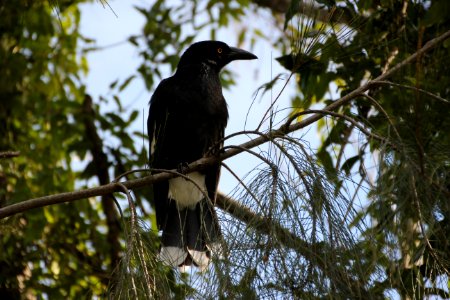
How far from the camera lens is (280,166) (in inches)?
117

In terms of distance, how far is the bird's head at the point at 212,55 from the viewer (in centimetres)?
551

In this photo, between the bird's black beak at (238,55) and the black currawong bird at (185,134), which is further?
the bird's black beak at (238,55)

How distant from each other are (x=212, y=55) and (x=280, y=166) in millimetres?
2718

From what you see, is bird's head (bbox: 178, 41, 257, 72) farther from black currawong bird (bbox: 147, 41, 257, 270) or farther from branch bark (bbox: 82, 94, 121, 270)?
branch bark (bbox: 82, 94, 121, 270)

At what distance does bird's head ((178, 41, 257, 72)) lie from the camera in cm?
551

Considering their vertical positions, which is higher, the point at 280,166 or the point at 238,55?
the point at 238,55

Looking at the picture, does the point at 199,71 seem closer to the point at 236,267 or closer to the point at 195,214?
the point at 195,214

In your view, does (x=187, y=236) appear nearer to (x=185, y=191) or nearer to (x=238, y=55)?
(x=185, y=191)

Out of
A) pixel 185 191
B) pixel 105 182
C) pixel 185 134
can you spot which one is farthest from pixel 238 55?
pixel 105 182

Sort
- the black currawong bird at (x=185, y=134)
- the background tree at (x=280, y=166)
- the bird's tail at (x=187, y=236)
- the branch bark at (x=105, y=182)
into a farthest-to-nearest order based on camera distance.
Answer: the branch bark at (x=105, y=182) → the black currawong bird at (x=185, y=134) → the bird's tail at (x=187, y=236) → the background tree at (x=280, y=166)

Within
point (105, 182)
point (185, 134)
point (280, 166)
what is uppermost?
point (105, 182)

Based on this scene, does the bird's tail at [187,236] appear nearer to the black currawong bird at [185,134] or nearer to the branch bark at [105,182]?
the black currawong bird at [185,134]

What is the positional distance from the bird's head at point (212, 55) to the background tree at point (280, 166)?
0.66m

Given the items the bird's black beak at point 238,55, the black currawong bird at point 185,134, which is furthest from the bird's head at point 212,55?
the black currawong bird at point 185,134
